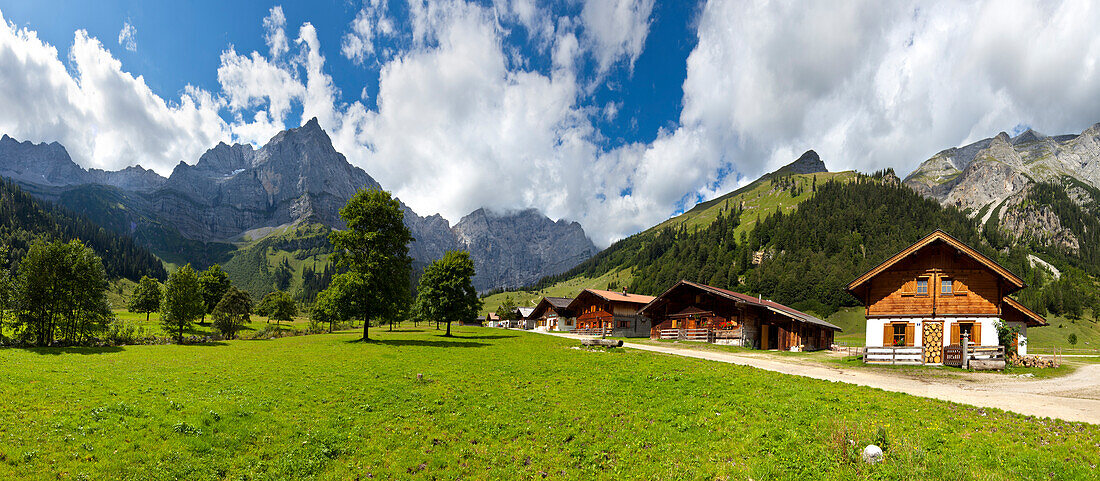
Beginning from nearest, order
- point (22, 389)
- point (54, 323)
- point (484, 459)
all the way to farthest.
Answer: point (484, 459) → point (22, 389) → point (54, 323)

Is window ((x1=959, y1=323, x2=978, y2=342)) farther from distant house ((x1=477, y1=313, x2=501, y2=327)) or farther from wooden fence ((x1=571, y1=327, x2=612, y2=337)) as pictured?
distant house ((x1=477, y1=313, x2=501, y2=327))

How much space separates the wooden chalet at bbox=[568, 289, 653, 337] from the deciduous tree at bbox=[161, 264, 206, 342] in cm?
5857

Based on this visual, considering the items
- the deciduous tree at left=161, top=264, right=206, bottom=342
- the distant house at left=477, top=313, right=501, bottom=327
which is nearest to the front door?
the deciduous tree at left=161, top=264, right=206, bottom=342

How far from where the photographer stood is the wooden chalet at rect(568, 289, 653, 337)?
262ft

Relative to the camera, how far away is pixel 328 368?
26656 mm

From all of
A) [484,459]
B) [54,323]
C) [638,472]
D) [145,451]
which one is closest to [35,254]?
[54,323]

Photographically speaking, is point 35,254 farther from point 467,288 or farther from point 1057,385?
point 1057,385

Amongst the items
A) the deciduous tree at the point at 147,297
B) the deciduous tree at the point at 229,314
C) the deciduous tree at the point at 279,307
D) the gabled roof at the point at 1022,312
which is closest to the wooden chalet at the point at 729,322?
the gabled roof at the point at 1022,312

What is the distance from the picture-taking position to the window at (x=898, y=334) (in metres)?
38.2

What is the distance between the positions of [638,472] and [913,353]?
30872 mm

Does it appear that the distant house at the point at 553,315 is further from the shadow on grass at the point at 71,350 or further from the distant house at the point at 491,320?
the shadow on grass at the point at 71,350

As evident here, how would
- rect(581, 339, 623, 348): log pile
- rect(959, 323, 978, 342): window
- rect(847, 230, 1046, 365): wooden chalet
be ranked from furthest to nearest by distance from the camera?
rect(581, 339, 623, 348): log pile < rect(959, 323, 978, 342): window < rect(847, 230, 1046, 365): wooden chalet

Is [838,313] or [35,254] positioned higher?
[35,254]

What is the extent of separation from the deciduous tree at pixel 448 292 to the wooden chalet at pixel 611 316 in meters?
29.2
